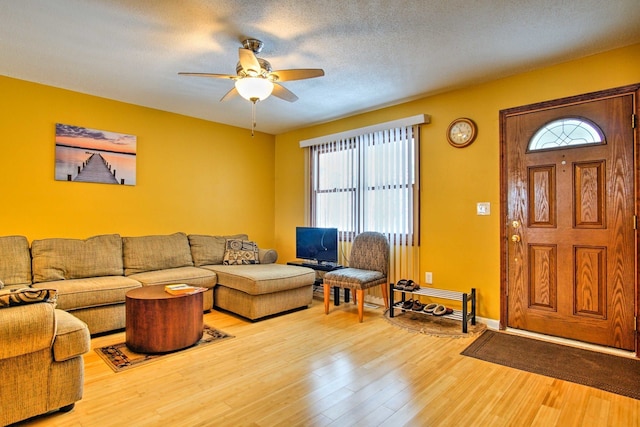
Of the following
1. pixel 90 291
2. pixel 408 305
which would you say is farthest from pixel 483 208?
pixel 90 291

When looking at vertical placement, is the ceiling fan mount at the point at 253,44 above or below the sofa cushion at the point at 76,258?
above

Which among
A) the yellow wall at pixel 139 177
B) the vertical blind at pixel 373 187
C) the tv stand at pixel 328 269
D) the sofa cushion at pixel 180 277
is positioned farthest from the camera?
the tv stand at pixel 328 269

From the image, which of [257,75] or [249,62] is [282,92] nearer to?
[257,75]

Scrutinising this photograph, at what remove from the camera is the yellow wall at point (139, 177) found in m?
3.54

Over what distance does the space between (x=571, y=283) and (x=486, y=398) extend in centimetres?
157

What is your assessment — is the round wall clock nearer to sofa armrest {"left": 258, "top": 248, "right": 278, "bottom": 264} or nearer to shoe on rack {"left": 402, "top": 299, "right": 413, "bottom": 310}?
shoe on rack {"left": 402, "top": 299, "right": 413, "bottom": 310}

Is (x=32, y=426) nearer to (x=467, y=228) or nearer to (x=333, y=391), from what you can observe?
(x=333, y=391)

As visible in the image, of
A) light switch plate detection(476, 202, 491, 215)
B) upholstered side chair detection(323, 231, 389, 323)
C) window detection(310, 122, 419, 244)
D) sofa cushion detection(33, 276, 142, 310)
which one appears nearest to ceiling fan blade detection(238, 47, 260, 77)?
window detection(310, 122, 419, 244)

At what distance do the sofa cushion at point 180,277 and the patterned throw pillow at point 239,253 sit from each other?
1.50 ft

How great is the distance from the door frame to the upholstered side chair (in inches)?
48.6

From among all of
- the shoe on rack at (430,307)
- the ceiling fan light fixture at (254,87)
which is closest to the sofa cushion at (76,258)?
the ceiling fan light fixture at (254,87)

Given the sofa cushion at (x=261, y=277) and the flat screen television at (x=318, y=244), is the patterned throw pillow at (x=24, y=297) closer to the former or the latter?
the sofa cushion at (x=261, y=277)

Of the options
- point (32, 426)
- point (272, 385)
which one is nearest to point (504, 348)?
point (272, 385)

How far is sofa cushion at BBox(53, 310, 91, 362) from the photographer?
1.96m
